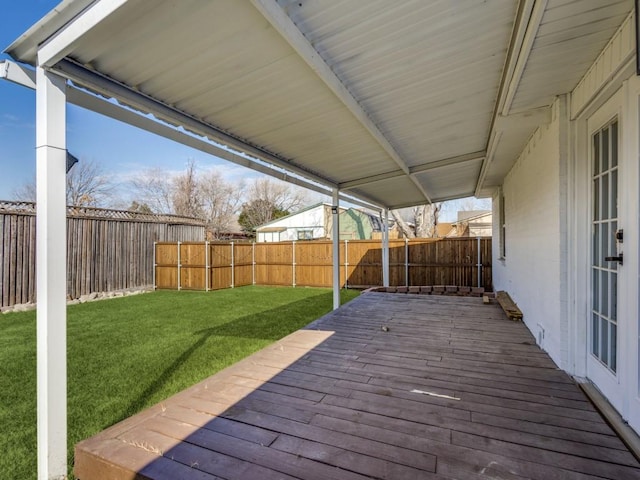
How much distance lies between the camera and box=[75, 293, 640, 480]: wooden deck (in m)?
1.62

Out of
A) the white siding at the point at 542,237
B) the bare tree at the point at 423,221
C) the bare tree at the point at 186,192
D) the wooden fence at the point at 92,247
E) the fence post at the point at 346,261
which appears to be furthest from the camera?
the bare tree at the point at 186,192

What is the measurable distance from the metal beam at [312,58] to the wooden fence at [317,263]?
7066 mm

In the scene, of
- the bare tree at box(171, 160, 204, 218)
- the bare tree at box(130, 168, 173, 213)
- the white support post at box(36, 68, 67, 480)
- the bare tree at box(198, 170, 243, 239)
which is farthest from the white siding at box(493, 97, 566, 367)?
the bare tree at box(130, 168, 173, 213)

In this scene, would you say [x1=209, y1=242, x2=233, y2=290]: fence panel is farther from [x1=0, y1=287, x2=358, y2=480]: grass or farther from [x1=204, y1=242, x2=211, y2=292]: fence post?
[x1=0, y1=287, x2=358, y2=480]: grass

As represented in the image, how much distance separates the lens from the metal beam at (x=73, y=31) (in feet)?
5.02

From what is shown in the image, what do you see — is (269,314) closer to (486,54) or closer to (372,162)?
(372,162)

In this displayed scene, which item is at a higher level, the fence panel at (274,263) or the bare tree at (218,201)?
the bare tree at (218,201)

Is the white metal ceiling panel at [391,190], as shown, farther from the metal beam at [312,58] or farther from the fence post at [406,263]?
the metal beam at [312,58]

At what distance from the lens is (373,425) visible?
6.55 ft

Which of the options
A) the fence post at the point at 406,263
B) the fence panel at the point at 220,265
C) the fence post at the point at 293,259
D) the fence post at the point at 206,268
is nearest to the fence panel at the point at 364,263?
the fence post at the point at 406,263

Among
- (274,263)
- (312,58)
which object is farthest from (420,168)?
(274,263)

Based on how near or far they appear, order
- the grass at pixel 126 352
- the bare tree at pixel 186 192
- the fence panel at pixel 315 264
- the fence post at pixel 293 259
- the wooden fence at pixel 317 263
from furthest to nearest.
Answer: the bare tree at pixel 186 192 → the fence post at pixel 293 259 → the fence panel at pixel 315 264 → the wooden fence at pixel 317 263 → the grass at pixel 126 352

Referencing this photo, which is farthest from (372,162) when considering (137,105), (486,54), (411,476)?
(411,476)

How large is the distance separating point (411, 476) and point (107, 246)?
34.9ft
